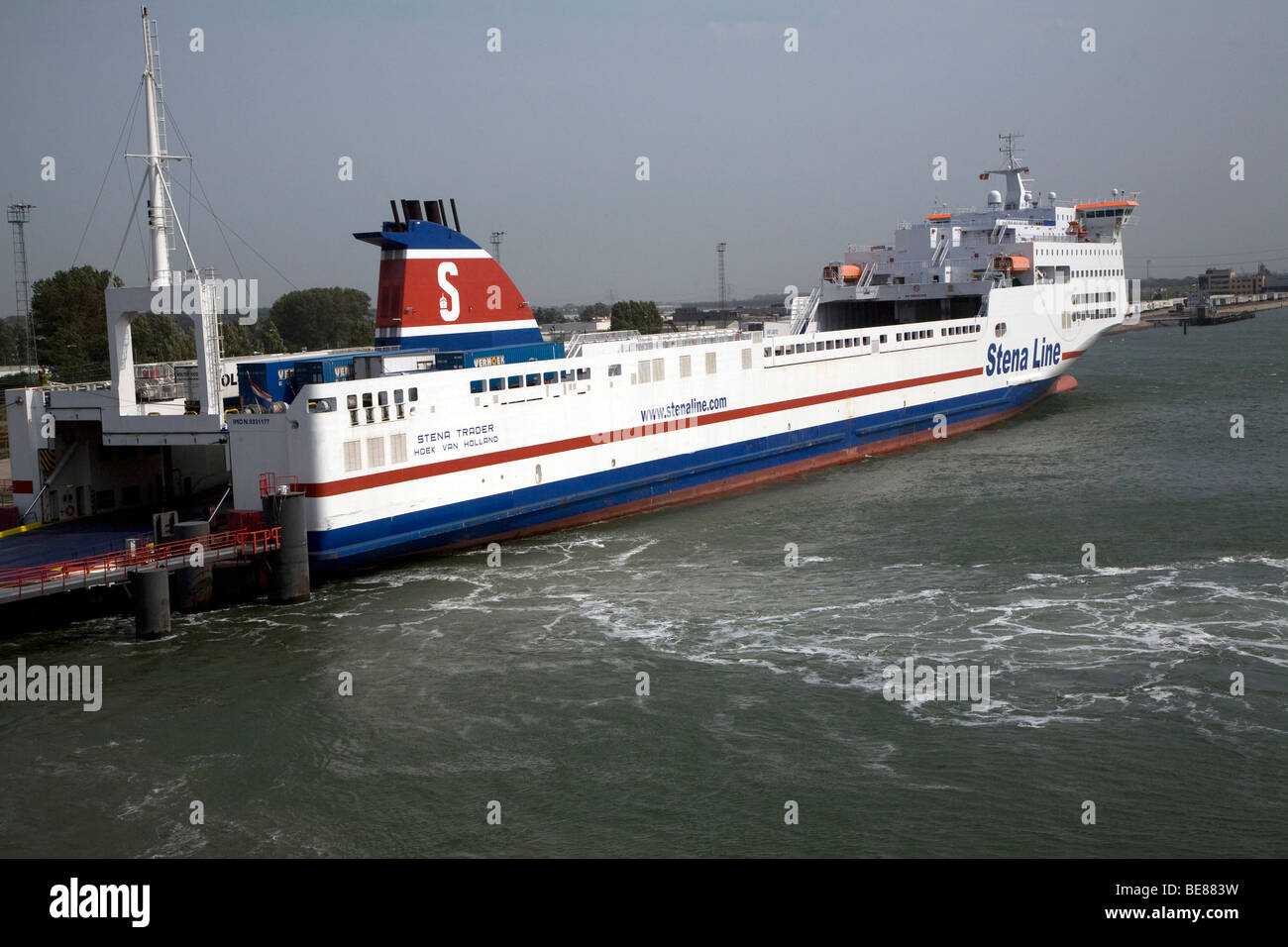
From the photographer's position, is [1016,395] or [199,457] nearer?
[199,457]

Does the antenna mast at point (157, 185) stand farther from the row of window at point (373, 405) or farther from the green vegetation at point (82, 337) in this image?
the green vegetation at point (82, 337)

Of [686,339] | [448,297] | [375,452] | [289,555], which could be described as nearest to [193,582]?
[289,555]

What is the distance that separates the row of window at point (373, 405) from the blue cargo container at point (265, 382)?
1566 millimetres

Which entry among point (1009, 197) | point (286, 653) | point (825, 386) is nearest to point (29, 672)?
point (286, 653)

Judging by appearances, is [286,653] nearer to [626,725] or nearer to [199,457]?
[626,725]

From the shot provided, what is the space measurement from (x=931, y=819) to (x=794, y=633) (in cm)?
616

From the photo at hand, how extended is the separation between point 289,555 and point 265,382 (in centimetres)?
405

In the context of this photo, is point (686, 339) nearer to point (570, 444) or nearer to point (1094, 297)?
point (570, 444)

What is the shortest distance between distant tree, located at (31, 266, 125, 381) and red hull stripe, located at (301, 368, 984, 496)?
98.6 feet

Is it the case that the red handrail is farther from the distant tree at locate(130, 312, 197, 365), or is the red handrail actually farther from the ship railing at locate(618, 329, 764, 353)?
the distant tree at locate(130, 312, 197, 365)

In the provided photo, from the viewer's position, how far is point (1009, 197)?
48438mm
